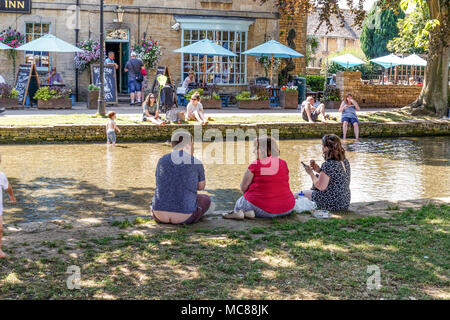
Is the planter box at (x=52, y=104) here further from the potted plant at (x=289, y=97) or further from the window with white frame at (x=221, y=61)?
the potted plant at (x=289, y=97)

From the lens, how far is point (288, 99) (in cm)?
2211

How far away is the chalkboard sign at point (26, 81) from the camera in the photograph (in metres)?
19.6

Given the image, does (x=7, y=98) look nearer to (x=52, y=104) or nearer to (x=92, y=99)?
(x=52, y=104)

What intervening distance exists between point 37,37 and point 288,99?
9.36m

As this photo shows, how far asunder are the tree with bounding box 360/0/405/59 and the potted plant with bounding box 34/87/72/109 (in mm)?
38144

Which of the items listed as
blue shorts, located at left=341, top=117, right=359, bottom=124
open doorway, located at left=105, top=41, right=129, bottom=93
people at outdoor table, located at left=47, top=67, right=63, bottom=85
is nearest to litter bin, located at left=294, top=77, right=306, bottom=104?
open doorway, located at left=105, top=41, right=129, bottom=93

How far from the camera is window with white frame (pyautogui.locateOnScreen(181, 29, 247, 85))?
23141 mm

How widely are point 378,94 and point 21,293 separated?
2148cm

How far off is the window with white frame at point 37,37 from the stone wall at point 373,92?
11.0 meters

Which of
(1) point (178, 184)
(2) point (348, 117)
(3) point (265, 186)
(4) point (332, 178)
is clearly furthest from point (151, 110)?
(1) point (178, 184)

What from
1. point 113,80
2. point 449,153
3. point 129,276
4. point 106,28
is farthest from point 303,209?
point 106,28

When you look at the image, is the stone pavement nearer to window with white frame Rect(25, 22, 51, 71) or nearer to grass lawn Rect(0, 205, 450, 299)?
window with white frame Rect(25, 22, 51, 71)

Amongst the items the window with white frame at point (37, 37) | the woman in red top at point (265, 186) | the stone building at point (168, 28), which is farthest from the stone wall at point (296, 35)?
the woman in red top at point (265, 186)

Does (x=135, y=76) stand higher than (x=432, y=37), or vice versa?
(x=432, y=37)
